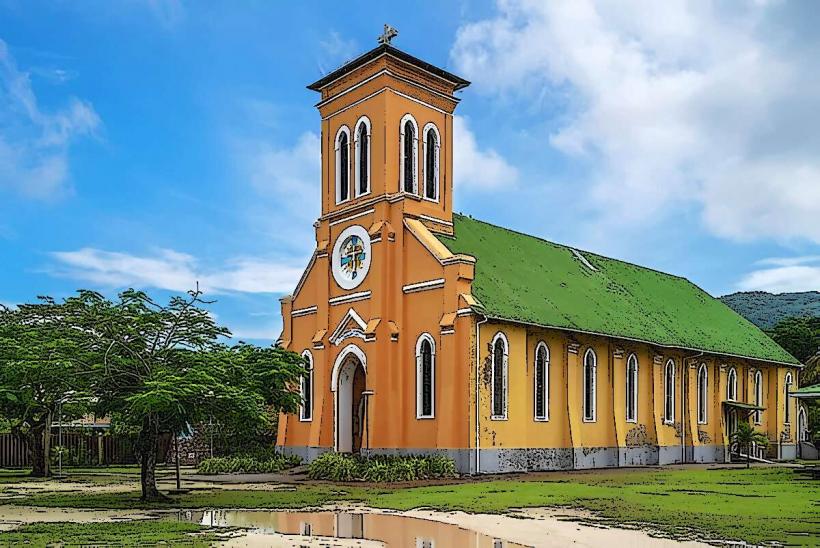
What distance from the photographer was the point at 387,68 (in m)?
33.7

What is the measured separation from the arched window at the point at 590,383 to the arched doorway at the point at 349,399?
855cm

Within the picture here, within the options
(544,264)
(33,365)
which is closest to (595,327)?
(544,264)

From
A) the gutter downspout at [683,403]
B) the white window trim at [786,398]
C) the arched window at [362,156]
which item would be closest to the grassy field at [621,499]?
the gutter downspout at [683,403]

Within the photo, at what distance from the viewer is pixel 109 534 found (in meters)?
15.0

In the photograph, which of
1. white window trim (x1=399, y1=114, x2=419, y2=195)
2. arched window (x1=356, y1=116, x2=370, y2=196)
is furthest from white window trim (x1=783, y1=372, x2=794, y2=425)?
arched window (x1=356, y1=116, x2=370, y2=196)

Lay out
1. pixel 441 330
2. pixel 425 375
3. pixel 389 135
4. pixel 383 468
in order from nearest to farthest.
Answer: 1. pixel 383 468
2. pixel 441 330
3. pixel 425 375
4. pixel 389 135

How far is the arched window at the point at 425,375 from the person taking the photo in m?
31.3

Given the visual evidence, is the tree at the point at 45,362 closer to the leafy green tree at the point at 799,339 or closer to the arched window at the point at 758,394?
the arched window at the point at 758,394

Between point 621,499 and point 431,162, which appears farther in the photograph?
point 431,162

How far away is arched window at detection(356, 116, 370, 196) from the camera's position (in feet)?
114

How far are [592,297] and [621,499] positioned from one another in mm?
18314

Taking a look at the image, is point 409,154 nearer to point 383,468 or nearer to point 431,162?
point 431,162

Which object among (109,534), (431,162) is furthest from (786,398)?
(109,534)

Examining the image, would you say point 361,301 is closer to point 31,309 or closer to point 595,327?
point 595,327
